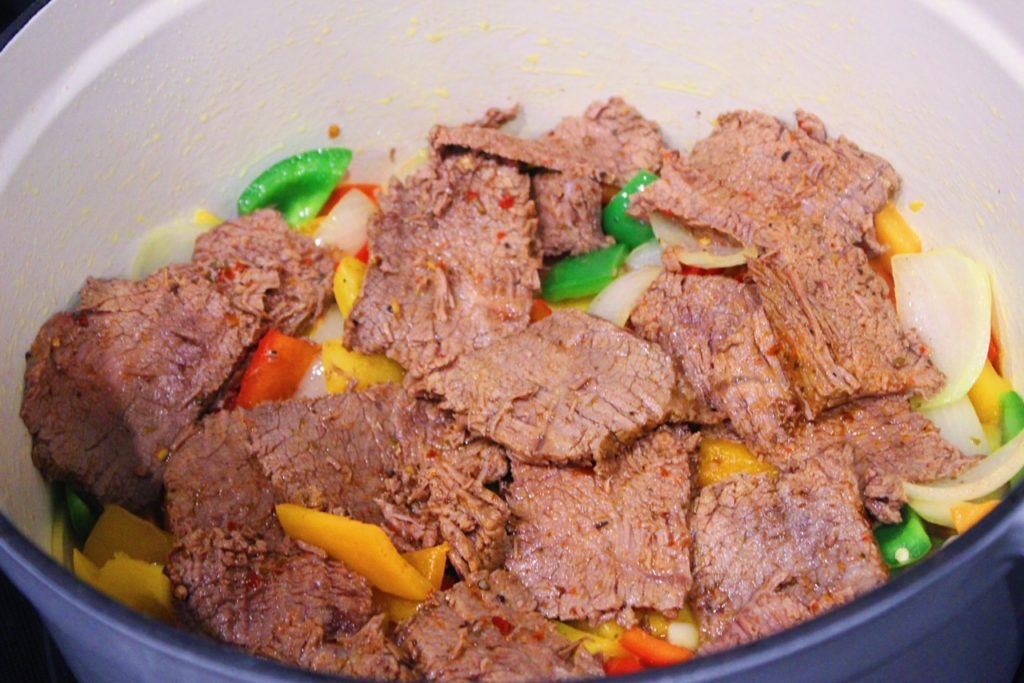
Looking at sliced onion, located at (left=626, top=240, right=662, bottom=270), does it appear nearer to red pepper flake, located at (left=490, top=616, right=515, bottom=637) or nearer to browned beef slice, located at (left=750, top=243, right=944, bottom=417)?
browned beef slice, located at (left=750, top=243, right=944, bottom=417)

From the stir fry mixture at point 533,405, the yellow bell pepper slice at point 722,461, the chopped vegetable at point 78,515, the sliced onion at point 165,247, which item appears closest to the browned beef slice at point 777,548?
the stir fry mixture at point 533,405

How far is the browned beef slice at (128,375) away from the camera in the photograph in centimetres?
277

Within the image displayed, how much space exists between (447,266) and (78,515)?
124cm

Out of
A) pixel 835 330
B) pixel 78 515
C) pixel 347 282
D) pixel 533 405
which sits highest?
pixel 835 330

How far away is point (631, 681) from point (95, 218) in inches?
85.1

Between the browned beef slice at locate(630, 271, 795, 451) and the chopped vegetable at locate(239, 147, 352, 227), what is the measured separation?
115cm

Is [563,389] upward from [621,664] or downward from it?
upward

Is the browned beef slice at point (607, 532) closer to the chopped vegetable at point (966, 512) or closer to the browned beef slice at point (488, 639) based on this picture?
the browned beef slice at point (488, 639)

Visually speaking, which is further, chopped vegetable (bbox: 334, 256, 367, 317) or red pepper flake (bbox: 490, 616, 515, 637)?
chopped vegetable (bbox: 334, 256, 367, 317)

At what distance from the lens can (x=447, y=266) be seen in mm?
3135

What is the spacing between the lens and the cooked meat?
2.65 meters

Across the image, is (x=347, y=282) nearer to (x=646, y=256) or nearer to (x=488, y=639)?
(x=646, y=256)

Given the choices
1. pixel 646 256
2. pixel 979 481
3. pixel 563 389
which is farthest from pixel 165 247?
Answer: pixel 979 481

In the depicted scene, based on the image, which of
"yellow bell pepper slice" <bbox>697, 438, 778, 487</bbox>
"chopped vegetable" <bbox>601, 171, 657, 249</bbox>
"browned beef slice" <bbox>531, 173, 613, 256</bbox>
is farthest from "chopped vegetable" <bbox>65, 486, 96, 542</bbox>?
"chopped vegetable" <bbox>601, 171, 657, 249</bbox>
